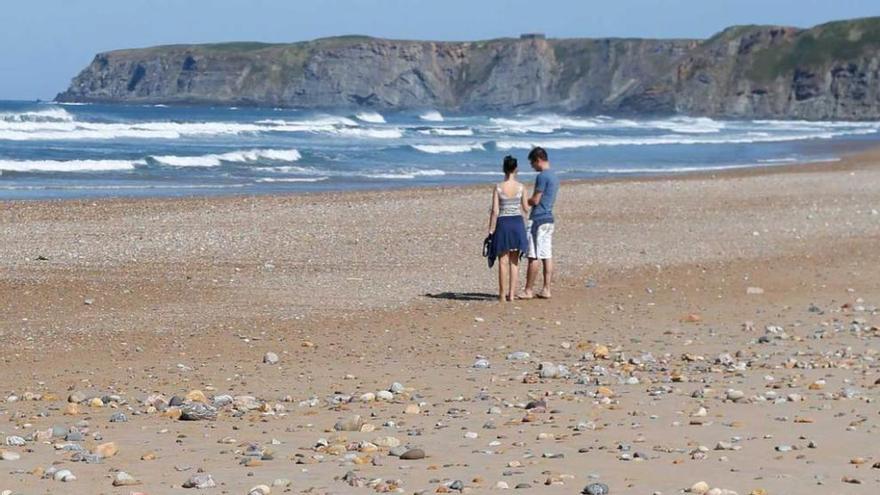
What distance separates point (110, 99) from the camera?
554 ft

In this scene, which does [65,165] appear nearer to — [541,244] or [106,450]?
[541,244]

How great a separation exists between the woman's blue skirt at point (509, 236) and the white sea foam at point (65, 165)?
66.7 ft

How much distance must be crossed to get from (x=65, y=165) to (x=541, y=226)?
21977 millimetres

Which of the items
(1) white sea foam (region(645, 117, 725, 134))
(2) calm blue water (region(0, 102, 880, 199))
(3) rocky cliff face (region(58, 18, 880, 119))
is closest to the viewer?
(2) calm blue water (region(0, 102, 880, 199))

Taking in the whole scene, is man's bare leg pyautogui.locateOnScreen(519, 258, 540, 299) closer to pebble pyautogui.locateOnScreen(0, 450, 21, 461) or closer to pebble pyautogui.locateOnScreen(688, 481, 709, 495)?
pebble pyautogui.locateOnScreen(0, 450, 21, 461)

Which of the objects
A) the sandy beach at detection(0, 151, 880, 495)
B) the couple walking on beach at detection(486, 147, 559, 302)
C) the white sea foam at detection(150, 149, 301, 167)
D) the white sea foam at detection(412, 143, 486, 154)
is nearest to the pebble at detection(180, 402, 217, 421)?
the sandy beach at detection(0, 151, 880, 495)

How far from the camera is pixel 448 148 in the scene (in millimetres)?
47938

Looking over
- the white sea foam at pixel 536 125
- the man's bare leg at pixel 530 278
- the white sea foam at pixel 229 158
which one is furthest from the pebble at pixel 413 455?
the white sea foam at pixel 536 125

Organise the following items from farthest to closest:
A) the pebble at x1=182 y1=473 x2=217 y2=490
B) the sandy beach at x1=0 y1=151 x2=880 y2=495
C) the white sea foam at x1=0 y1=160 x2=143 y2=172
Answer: the white sea foam at x1=0 y1=160 x2=143 y2=172
the sandy beach at x1=0 y1=151 x2=880 y2=495
the pebble at x1=182 y1=473 x2=217 y2=490

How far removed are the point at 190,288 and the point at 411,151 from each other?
3302 cm

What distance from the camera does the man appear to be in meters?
12.3

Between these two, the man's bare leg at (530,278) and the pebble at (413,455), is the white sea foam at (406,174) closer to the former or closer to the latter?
the man's bare leg at (530,278)

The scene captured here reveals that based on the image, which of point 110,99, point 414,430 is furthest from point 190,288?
point 110,99

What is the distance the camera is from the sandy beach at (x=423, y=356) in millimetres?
5953
